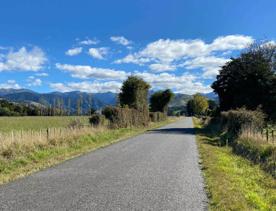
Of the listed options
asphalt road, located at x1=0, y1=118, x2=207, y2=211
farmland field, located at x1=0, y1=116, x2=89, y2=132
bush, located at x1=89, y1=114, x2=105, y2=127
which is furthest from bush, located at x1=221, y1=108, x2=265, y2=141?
asphalt road, located at x1=0, y1=118, x2=207, y2=211

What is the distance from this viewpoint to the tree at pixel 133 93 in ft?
199

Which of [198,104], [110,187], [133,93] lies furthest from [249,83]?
[198,104]

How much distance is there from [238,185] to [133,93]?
4981 cm

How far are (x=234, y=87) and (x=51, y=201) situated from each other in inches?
1888

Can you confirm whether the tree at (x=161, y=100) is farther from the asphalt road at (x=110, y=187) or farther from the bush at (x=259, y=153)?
the asphalt road at (x=110, y=187)

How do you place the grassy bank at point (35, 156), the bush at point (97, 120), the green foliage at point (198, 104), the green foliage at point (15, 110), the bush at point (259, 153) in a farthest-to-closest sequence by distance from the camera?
the green foliage at point (198, 104), the green foliage at point (15, 110), the bush at point (97, 120), the bush at point (259, 153), the grassy bank at point (35, 156)

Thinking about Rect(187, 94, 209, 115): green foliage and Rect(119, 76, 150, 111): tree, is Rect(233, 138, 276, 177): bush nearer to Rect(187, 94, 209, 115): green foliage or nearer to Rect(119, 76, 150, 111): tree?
Rect(119, 76, 150, 111): tree

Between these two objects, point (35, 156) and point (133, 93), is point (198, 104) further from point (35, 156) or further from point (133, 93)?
point (35, 156)

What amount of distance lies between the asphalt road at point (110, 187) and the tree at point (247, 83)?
36863 millimetres

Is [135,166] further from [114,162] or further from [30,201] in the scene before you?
[30,201]

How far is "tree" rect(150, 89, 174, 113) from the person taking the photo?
11225 centimetres

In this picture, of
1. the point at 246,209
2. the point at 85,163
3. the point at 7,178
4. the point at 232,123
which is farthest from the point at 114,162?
the point at 232,123

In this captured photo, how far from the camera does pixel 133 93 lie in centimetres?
6066

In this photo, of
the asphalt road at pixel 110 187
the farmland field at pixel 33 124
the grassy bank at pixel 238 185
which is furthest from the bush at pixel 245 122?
the asphalt road at pixel 110 187
